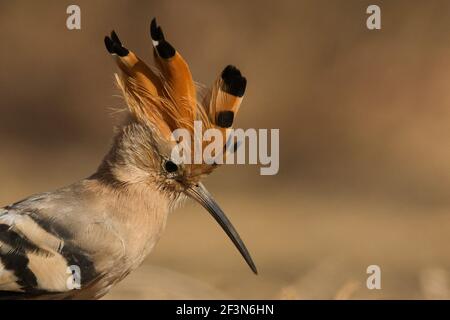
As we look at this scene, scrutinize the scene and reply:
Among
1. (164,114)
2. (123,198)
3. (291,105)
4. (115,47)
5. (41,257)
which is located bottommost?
(41,257)

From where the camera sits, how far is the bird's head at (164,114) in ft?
8.05

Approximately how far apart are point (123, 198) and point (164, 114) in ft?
0.74

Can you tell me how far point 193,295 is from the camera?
12.1 feet

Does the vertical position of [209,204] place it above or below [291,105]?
below

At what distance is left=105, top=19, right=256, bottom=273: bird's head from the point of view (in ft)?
8.05

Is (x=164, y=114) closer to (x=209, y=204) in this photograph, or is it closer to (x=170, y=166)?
(x=170, y=166)

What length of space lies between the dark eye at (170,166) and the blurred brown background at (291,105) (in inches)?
117

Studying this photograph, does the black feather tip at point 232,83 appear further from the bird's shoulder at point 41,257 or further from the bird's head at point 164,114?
the bird's shoulder at point 41,257

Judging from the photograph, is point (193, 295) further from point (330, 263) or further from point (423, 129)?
point (423, 129)

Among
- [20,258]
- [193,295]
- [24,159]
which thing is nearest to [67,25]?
[24,159]

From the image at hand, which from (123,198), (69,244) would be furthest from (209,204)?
(69,244)

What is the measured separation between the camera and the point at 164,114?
97.4 inches

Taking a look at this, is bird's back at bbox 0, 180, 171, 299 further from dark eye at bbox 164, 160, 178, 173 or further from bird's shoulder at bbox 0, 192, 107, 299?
dark eye at bbox 164, 160, 178, 173

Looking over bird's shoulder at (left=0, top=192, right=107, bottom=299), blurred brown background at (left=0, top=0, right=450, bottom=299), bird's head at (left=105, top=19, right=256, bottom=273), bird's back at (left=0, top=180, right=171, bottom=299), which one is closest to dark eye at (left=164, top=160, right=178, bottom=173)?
bird's head at (left=105, top=19, right=256, bottom=273)
